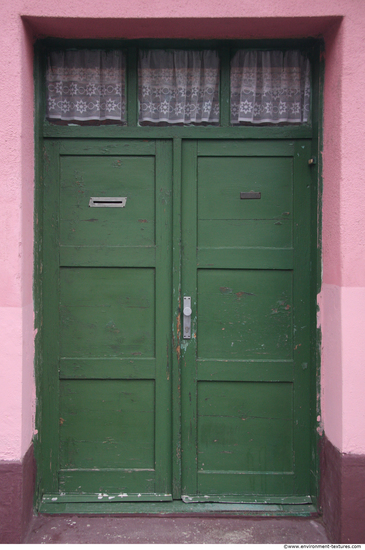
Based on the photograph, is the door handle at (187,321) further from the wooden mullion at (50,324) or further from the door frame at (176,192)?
the wooden mullion at (50,324)

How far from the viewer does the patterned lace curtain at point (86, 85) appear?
252 cm

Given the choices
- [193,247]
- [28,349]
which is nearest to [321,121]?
[193,247]

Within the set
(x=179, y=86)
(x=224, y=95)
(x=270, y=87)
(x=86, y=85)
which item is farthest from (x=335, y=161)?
(x=86, y=85)

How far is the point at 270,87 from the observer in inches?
100.0

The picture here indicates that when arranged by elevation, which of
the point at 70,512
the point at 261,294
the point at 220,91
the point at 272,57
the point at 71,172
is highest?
the point at 272,57

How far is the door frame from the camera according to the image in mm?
2422

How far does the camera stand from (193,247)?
2.51m

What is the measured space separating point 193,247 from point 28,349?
3.85 feet

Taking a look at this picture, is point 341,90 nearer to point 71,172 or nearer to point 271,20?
point 271,20

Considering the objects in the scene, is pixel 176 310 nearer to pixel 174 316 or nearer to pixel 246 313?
pixel 174 316

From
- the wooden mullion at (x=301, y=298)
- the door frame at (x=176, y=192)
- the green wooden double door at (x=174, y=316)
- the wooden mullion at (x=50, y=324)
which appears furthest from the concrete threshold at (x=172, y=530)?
the wooden mullion at (x=301, y=298)

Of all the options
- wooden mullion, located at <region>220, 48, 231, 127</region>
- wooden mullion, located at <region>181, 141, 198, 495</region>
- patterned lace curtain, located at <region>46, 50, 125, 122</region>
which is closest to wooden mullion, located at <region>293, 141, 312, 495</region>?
wooden mullion, located at <region>220, 48, 231, 127</region>

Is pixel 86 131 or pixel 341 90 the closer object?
pixel 341 90

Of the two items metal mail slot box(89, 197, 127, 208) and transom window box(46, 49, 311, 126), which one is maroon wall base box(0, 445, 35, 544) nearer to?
metal mail slot box(89, 197, 127, 208)
